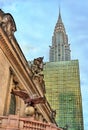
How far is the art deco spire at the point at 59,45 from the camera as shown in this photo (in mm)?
143375

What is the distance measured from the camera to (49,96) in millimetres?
84750

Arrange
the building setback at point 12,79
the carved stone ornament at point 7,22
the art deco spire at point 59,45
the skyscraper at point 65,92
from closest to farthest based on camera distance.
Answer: the building setback at point 12,79 → the carved stone ornament at point 7,22 → the skyscraper at point 65,92 → the art deco spire at point 59,45

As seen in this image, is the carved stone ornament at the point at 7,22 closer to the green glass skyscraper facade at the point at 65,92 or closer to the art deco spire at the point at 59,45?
the green glass skyscraper facade at the point at 65,92

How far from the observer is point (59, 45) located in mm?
148875

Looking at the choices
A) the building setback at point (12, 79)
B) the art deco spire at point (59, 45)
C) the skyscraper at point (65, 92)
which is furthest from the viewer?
the art deco spire at point (59, 45)

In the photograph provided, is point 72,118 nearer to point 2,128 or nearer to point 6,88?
point 6,88

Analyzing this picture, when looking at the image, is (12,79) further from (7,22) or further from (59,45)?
(59,45)

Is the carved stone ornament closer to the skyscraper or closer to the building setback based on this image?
the building setback

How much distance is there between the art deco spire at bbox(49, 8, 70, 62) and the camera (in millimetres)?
143375

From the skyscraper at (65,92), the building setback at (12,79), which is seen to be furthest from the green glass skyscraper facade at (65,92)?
the building setback at (12,79)

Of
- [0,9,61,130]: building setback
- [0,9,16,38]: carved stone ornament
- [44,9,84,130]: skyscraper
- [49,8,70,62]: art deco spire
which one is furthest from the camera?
[49,8,70,62]: art deco spire

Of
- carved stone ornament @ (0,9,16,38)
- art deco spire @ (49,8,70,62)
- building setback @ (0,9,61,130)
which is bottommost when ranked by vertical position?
building setback @ (0,9,61,130)

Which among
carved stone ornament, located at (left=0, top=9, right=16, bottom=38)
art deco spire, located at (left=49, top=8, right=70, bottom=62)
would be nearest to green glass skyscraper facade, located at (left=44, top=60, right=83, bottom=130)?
art deco spire, located at (left=49, top=8, right=70, bottom=62)

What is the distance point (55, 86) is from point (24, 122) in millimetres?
69206
